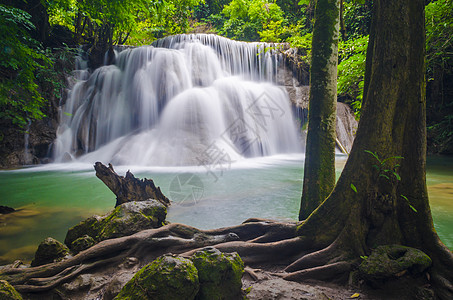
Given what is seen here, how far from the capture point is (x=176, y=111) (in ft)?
40.6

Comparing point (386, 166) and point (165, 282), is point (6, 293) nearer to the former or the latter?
point (165, 282)

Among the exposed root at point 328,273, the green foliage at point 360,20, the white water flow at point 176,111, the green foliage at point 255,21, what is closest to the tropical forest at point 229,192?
the exposed root at point 328,273

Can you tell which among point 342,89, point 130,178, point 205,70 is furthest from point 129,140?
point 342,89

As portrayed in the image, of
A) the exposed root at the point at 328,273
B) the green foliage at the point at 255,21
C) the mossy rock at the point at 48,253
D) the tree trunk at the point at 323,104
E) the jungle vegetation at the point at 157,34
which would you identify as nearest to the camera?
the exposed root at the point at 328,273

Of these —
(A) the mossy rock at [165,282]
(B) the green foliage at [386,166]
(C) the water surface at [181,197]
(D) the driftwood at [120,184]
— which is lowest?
(C) the water surface at [181,197]

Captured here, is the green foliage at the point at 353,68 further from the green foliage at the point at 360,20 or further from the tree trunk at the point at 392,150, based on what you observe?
the green foliage at the point at 360,20

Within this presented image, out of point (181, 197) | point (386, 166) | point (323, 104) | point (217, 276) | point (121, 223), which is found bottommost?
point (181, 197)

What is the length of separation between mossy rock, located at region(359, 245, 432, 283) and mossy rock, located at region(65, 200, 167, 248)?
91.2 inches

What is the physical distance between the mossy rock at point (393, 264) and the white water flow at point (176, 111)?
8.29 m

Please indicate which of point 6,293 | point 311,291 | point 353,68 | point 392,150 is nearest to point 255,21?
point 353,68

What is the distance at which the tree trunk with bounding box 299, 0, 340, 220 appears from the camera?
10.3 feet

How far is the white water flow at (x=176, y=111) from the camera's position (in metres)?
11.2

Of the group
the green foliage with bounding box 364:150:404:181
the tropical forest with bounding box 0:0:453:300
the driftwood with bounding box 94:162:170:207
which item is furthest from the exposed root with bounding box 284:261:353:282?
the driftwood with bounding box 94:162:170:207

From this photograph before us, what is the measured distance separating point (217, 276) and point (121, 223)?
144 cm
